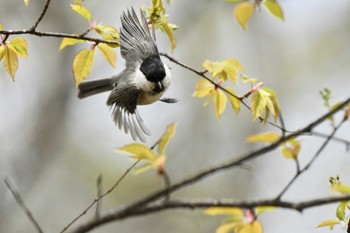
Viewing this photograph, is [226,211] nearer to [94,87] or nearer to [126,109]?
[126,109]

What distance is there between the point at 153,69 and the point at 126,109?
0.48 feet

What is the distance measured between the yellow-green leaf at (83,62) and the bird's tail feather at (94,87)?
0.47 metres

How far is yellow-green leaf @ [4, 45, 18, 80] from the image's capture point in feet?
4.77

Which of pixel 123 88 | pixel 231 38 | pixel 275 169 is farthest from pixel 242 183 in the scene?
pixel 123 88

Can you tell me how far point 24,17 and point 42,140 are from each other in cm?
125

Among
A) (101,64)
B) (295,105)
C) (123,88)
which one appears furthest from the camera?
(295,105)

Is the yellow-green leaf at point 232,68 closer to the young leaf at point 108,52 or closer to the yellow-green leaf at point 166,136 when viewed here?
the young leaf at point 108,52

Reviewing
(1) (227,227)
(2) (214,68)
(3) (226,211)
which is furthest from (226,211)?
(2) (214,68)

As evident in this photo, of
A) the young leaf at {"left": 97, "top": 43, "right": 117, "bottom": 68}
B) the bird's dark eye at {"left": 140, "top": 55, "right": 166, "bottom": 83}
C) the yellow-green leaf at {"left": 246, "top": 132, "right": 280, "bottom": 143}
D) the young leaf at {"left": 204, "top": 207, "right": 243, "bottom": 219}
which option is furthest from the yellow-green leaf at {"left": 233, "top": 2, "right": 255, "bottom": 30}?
the bird's dark eye at {"left": 140, "top": 55, "right": 166, "bottom": 83}

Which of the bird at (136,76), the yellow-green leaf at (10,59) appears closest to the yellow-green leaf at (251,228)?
the bird at (136,76)

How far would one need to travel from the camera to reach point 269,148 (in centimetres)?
75

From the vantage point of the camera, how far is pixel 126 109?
1.72 meters

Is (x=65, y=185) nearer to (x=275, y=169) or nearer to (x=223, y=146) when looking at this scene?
(x=223, y=146)

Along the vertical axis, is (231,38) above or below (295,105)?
above
